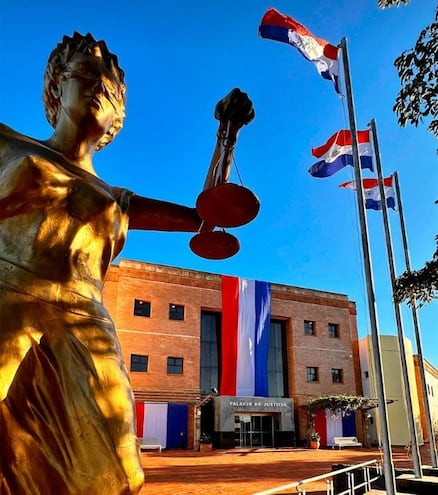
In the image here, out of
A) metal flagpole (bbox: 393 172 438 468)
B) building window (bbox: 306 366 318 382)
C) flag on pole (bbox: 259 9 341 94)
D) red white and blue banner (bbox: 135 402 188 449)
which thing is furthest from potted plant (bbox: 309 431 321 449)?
Result: flag on pole (bbox: 259 9 341 94)

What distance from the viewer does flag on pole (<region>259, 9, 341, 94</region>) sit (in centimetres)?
982

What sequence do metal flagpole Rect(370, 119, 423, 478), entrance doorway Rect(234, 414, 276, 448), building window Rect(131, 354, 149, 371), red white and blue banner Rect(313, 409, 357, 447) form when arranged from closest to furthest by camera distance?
metal flagpole Rect(370, 119, 423, 478)
building window Rect(131, 354, 149, 371)
entrance doorway Rect(234, 414, 276, 448)
red white and blue banner Rect(313, 409, 357, 447)

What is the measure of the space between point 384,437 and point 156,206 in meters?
7.26

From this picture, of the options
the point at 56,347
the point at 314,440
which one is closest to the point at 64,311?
the point at 56,347

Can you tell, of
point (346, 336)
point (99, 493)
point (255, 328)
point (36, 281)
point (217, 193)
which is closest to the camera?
point (99, 493)

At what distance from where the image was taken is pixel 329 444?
31125mm

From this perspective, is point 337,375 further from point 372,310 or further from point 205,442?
point 372,310

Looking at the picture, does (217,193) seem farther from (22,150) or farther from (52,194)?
(22,150)

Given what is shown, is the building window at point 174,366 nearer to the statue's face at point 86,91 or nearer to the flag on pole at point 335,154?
the flag on pole at point 335,154

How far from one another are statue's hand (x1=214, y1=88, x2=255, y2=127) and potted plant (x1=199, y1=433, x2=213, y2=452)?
90.5 ft

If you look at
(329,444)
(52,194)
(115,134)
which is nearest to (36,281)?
(52,194)

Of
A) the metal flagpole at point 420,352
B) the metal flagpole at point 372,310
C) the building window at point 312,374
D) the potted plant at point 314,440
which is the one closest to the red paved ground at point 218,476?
the metal flagpole at point 420,352

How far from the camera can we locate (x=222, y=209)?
5.61ft

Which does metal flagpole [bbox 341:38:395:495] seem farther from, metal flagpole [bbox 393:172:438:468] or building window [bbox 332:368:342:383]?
building window [bbox 332:368:342:383]
